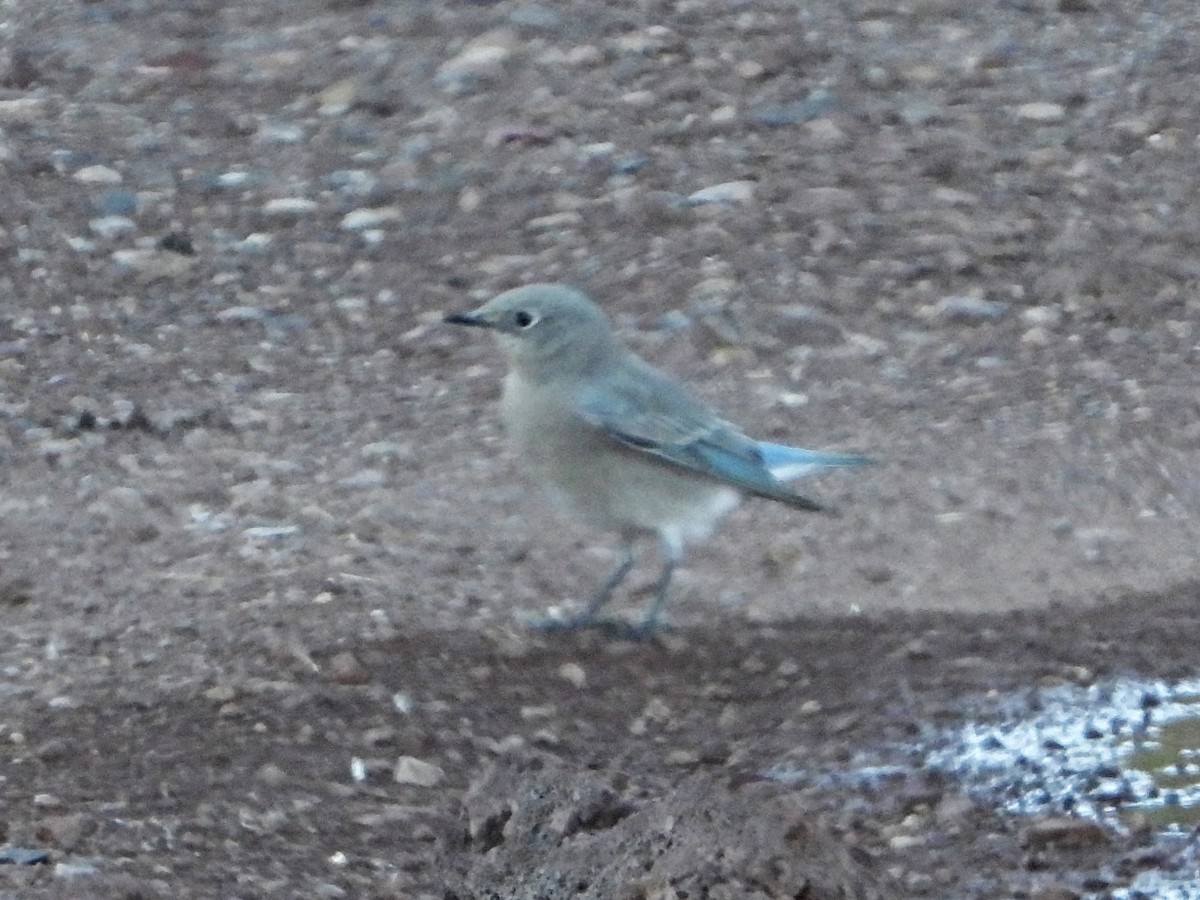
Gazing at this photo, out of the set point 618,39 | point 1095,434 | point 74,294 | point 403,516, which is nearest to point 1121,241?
point 1095,434

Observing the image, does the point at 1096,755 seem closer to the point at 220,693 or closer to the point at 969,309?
the point at 220,693

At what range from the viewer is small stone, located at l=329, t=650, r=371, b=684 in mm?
5086

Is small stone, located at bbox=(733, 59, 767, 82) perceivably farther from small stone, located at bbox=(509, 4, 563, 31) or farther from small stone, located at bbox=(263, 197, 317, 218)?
small stone, located at bbox=(263, 197, 317, 218)

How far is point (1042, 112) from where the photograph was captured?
28.6ft

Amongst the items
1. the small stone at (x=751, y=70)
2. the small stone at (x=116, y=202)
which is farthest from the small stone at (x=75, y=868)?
the small stone at (x=751, y=70)

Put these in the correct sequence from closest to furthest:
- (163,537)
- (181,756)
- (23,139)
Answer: (181,756), (163,537), (23,139)

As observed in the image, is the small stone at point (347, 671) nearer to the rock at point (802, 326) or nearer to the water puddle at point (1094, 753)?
the water puddle at point (1094, 753)

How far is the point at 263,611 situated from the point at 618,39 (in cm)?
418

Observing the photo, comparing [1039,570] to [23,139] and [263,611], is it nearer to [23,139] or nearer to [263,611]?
[263,611]

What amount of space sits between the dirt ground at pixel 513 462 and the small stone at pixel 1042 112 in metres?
0.03

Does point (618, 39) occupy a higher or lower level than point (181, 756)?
lower

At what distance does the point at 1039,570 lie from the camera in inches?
237

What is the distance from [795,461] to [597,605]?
663mm

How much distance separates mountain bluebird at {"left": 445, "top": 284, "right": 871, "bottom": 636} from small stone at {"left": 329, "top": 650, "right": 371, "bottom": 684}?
0.60m
